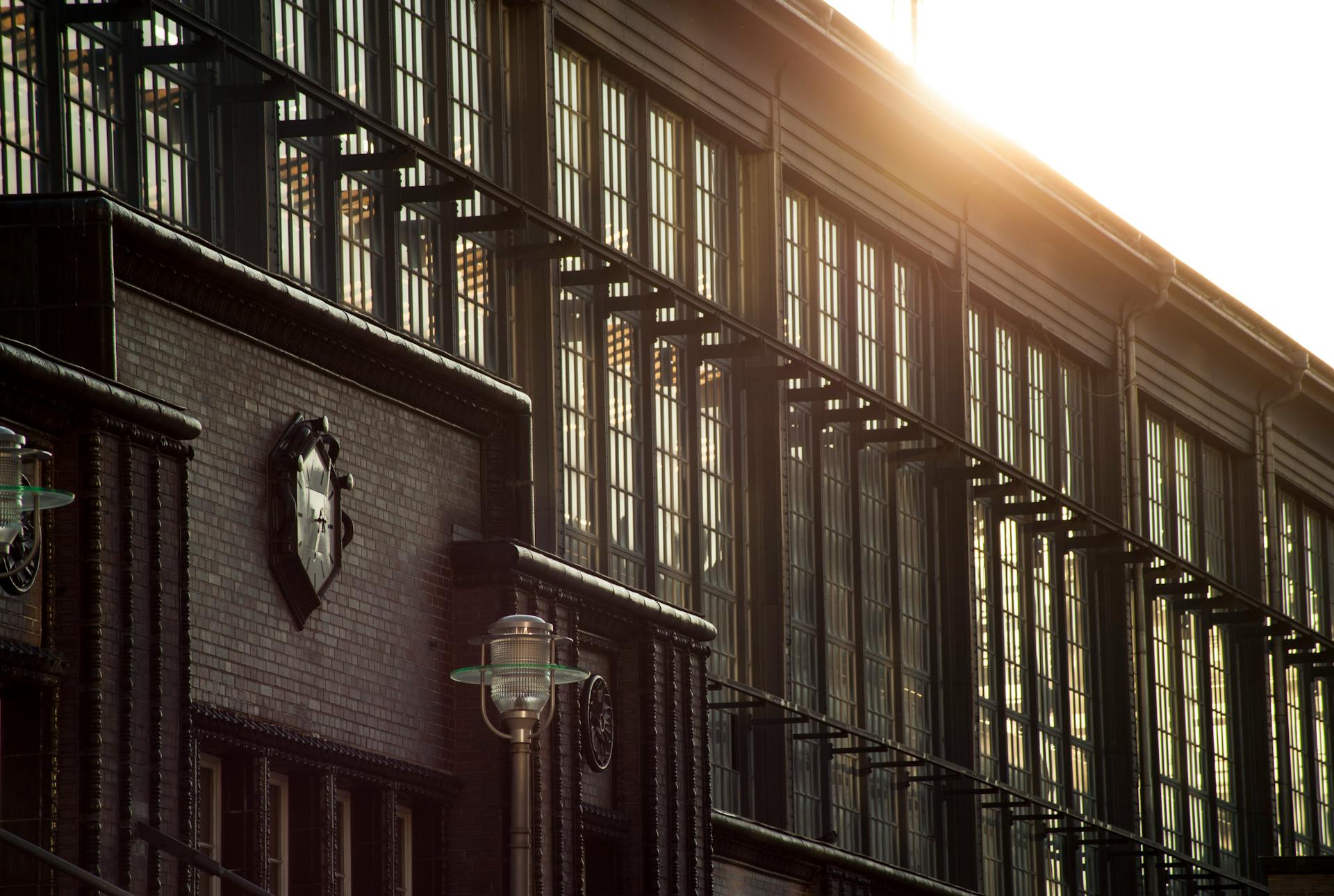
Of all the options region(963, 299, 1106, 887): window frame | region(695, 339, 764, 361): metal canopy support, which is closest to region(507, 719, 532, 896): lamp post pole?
region(695, 339, 764, 361): metal canopy support

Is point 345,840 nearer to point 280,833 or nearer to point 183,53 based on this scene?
point 280,833

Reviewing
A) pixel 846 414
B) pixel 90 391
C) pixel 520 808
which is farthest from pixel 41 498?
pixel 846 414

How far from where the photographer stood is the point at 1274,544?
47562 millimetres

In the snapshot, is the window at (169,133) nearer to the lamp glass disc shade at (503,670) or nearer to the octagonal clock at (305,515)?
the octagonal clock at (305,515)

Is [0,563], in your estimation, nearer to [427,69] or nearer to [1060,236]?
[427,69]

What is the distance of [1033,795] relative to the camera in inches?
1474

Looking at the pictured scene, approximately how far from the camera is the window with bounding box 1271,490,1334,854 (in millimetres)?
47219

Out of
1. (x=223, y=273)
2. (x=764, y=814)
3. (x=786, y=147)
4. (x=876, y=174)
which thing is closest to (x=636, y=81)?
(x=786, y=147)

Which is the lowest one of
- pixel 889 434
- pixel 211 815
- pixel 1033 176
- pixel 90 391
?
pixel 211 815

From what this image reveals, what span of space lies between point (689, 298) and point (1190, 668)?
697 inches

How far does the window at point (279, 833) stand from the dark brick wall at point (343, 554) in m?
0.46

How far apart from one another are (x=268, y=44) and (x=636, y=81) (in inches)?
289

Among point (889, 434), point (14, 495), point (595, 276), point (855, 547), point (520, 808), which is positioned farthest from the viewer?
point (889, 434)

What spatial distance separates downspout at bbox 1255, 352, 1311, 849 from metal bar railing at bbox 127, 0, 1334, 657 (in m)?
0.78
